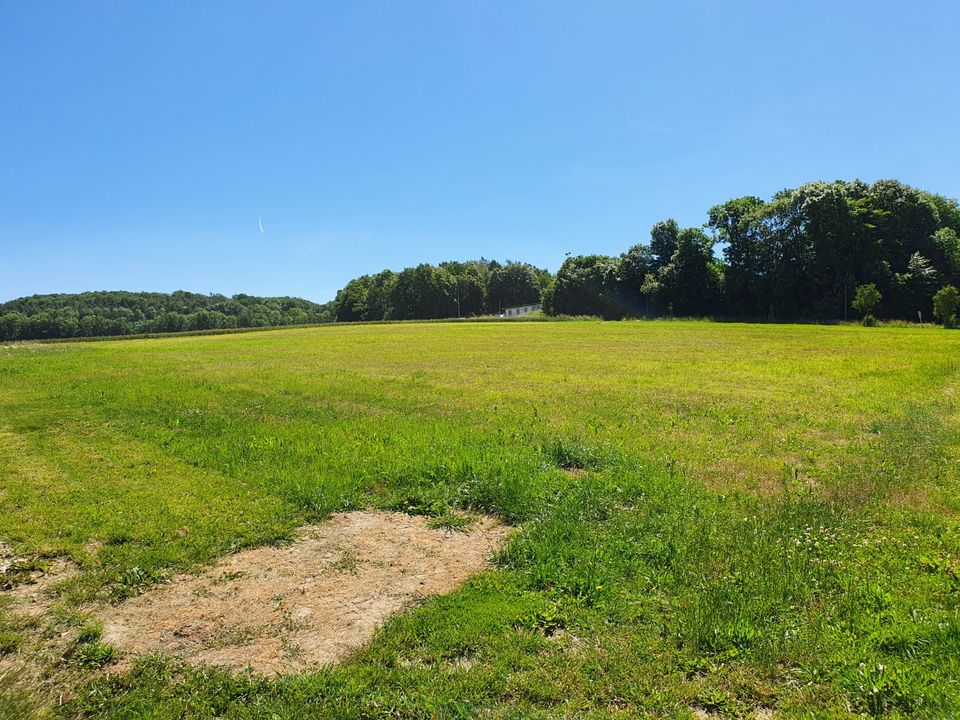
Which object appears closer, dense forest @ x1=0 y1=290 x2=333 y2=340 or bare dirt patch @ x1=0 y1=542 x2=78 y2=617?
bare dirt patch @ x1=0 y1=542 x2=78 y2=617

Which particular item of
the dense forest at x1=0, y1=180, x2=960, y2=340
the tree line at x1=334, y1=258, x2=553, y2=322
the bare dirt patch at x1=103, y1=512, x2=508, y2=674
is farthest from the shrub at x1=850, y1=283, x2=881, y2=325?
the tree line at x1=334, y1=258, x2=553, y2=322

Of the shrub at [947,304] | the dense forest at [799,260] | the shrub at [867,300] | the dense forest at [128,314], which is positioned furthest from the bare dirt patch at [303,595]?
the dense forest at [128,314]

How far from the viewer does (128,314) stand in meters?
133

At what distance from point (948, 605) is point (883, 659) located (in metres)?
1.16

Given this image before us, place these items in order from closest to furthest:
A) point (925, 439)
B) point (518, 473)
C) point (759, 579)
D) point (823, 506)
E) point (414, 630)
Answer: point (414, 630) < point (759, 579) < point (823, 506) < point (518, 473) < point (925, 439)

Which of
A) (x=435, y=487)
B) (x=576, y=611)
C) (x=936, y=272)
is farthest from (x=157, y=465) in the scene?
(x=936, y=272)

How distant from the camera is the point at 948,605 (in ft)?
14.0

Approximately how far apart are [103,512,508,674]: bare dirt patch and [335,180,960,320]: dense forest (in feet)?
201

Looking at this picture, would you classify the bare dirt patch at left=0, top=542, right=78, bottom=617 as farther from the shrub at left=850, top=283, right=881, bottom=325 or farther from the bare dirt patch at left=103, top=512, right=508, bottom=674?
the shrub at left=850, top=283, right=881, bottom=325

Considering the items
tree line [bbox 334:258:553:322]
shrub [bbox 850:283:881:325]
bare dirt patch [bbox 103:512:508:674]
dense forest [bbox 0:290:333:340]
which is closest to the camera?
bare dirt patch [bbox 103:512:508:674]

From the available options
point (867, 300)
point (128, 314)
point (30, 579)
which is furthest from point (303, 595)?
point (128, 314)

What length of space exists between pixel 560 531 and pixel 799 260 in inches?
2708

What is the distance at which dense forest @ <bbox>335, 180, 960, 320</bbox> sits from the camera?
58.1m

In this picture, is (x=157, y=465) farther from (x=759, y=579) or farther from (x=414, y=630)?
(x=759, y=579)
